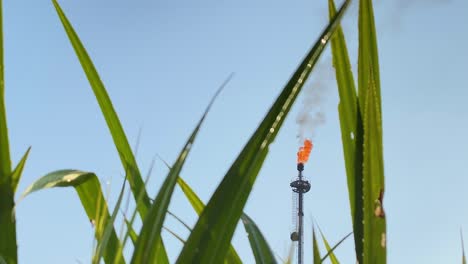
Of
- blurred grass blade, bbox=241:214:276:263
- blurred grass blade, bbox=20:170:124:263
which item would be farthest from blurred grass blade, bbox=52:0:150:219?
blurred grass blade, bbox=241:214:276:263

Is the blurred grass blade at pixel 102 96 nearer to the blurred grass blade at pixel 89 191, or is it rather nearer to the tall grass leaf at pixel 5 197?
the blurred grass blade at pixel 89 191

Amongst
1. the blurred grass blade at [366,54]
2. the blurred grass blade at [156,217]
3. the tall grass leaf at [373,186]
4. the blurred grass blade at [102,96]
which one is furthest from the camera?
the blurred grass blade at [102,96]

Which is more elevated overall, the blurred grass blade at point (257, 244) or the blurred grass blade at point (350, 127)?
the blurred grass blade at point (350, 127)

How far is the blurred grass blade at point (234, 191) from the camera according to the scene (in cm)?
77

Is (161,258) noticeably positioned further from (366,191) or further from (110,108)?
(366,191)

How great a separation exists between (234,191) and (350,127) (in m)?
0.29

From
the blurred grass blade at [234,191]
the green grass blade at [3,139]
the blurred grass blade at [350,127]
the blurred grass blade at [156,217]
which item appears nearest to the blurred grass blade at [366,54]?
the blurred grass blade at [350,127]

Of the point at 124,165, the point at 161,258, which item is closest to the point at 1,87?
the point at 124,165

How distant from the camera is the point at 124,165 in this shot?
112 centimetres

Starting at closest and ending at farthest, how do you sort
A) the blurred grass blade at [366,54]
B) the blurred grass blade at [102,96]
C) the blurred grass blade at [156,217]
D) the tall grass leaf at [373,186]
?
the blurred grass blade at [156,217]
the tall grass leaf at [373,186]
the blurred grass blade at [366,54]
the blurred grass blade at [102,96]

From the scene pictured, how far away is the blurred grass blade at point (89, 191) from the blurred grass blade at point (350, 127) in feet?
1.05

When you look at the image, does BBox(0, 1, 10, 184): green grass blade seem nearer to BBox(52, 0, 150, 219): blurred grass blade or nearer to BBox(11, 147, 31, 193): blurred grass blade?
BBox(11, 147, 31, 193): blurred grass blade

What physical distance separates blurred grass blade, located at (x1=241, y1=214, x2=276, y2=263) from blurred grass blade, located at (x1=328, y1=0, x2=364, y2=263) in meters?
0.12

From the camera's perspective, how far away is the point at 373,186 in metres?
0.88
